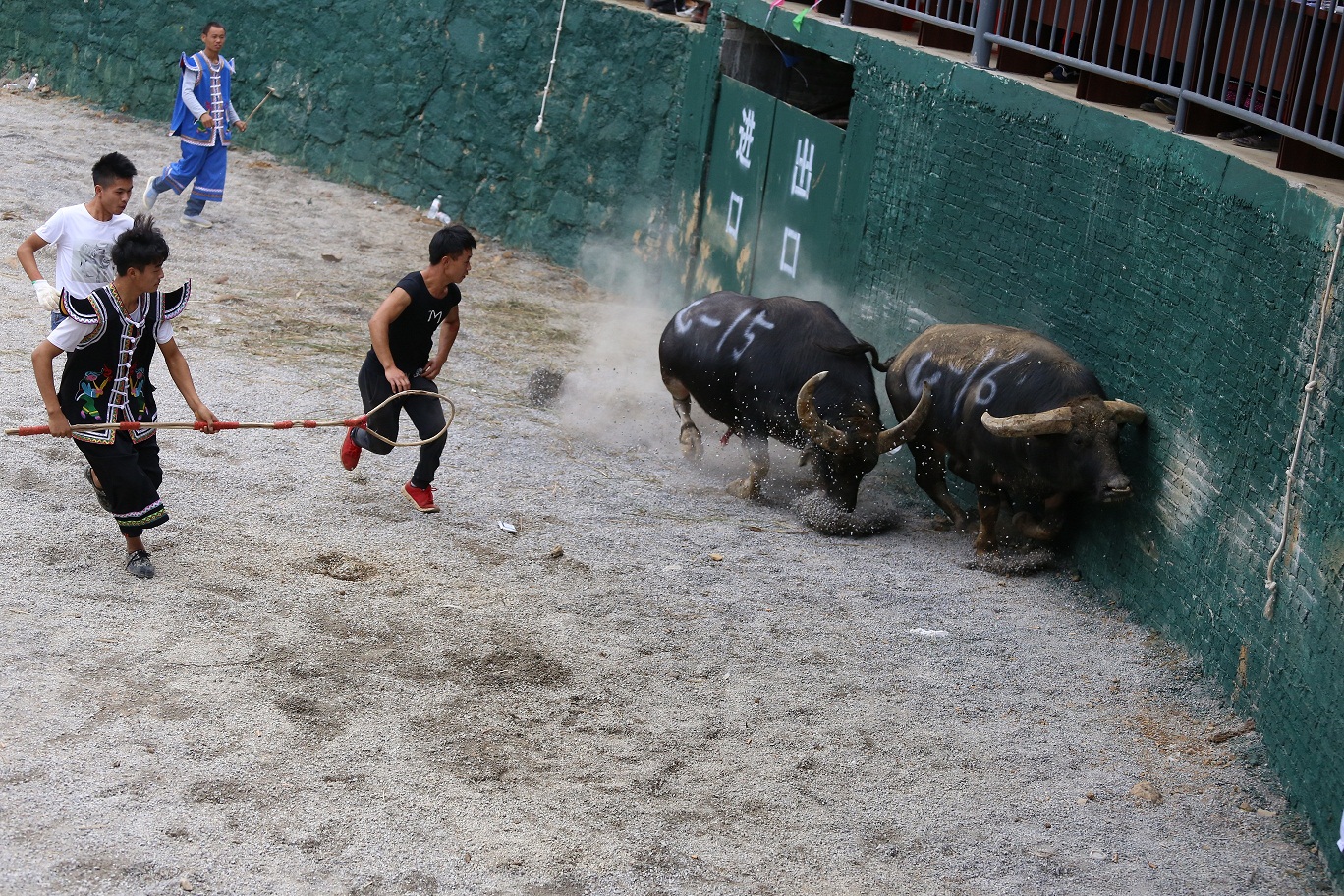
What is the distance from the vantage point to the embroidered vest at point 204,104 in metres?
11.9

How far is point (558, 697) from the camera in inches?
215

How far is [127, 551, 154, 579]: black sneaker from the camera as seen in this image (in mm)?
6016

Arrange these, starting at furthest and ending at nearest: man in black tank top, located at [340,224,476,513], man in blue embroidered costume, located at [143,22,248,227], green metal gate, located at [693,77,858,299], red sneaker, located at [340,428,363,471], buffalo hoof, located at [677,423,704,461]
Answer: man in blue embroidered costume, located at [143,22,248,227]
green metal gate, located at [693,77,858,299]
buffalo hoof, located at [677,423,704,461]
red sneaker, located at [340,428,363,471]
man in black tank top, located at [340,224,476,513]

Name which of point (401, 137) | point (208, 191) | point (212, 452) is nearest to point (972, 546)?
point (212, 452)

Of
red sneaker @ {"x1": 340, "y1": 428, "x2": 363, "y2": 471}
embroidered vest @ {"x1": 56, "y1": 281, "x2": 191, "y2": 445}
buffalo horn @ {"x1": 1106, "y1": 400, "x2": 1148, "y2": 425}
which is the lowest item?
red sneaker @ {"x1": 340, "y1": 428, "x2": 363, "y2": 471}

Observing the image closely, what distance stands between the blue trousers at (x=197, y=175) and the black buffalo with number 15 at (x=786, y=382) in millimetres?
5389

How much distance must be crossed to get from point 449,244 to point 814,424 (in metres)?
2.23

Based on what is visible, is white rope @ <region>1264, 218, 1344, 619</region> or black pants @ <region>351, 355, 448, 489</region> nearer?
white rope @ <region>1264, 218, 1344, 619</region>

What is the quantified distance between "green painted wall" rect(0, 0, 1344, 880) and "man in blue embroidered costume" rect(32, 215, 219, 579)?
427 centimetres

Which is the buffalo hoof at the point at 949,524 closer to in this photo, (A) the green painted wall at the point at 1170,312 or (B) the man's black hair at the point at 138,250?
(A) the green painted wall at the point at 1170,312

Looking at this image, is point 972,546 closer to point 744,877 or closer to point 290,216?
point 744,877

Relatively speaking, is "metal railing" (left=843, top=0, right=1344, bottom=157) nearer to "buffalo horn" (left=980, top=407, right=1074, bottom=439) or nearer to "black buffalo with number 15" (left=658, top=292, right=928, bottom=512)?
"buffalo horn" (left=980, top=407, right=1074, bottom=439)

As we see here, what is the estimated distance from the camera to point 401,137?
14000 mm

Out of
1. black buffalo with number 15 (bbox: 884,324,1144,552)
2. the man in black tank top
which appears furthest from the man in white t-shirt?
black buffalo with number 15 (bbox: 884,324,1144,552)
